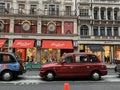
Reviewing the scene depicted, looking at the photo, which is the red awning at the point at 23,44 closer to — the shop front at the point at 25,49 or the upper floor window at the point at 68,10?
the shop front at the point at 25,49

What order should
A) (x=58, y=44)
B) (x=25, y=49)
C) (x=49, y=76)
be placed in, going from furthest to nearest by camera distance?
1. (x=25, y=49)
2. (x=58, y=44)
3. (x=49, y=76)

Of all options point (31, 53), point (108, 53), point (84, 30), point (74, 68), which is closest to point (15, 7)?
point (31, 53)

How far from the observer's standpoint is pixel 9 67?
1524cm

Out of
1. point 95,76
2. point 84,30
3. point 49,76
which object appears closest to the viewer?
point 49,76

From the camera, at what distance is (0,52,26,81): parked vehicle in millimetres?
15195

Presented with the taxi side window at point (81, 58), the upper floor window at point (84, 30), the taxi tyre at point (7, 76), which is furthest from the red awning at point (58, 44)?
the taxi tyre at point (7, 76)

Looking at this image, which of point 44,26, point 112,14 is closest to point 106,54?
point 112,14

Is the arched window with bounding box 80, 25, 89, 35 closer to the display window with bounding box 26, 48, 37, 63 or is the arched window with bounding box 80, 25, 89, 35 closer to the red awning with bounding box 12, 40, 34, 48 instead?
the display window with bounding box 26, 48, 37, 63

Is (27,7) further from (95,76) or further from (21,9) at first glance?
(95,76)

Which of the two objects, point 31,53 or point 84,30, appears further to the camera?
point 84,30

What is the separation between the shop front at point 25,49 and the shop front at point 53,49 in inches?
58.4

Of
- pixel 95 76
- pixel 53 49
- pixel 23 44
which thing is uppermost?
pixel 23 44

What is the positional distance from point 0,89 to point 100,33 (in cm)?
2969

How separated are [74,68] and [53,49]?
20.4m
